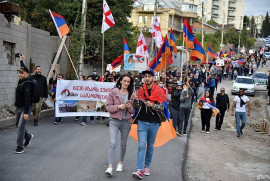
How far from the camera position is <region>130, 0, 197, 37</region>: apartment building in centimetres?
7550

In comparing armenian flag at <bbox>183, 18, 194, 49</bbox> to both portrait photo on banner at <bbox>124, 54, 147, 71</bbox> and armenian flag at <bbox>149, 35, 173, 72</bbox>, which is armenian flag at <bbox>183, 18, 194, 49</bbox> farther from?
portrait photo on banner at <bbox>124, 54, 147, 71</bbox>

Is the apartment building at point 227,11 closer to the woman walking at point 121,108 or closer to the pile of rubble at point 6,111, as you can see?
the pile of rubble at point 6,111

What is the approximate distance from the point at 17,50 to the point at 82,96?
3.24 meters

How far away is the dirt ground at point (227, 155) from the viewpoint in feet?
29.9

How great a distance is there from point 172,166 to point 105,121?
23.0ft

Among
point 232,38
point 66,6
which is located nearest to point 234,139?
point 66,6

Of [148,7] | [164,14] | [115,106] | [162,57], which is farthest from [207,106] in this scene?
[148,7]

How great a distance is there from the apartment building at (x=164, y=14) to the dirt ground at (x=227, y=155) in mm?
57969

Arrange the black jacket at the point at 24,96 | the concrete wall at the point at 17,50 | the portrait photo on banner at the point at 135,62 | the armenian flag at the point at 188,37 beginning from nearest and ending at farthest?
the black jacket at the point at 24,96 → the concrete wall at the point at 17,50 → the armenian flag at the point at 188,37 → the portrait photo on banner at the point at 135,62

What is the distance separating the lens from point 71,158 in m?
8.81

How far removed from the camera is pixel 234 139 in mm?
15266

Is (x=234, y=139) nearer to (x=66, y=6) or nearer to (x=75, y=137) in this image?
(x=75, y=137)

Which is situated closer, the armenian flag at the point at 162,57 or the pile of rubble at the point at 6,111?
the pile of rubble at the point at 6,111

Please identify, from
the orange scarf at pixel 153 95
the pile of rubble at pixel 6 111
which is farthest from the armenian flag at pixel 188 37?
the orange scarf at pixel 153 95
